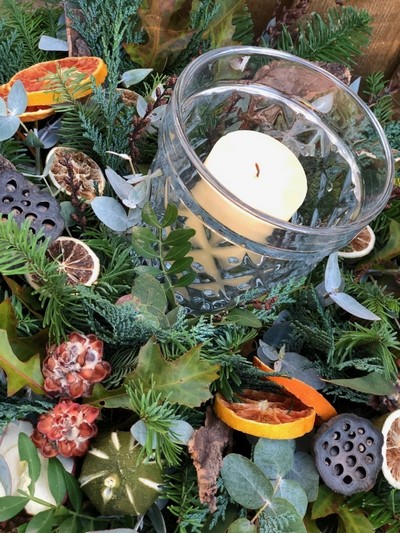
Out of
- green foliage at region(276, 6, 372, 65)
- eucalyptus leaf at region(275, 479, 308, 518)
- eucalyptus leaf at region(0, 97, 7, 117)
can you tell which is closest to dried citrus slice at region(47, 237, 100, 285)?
eucalyptus leaf at region(0, 97, 7, 117)

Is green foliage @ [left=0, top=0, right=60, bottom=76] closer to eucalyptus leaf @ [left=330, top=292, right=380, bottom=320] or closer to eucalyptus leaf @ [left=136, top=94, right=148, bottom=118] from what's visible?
eucalyptus leaf @ [left=136, top=94, right=148, bottom=118]

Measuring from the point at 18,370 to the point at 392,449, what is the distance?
299mm

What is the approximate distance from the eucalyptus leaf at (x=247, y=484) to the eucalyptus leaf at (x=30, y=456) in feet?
0.44

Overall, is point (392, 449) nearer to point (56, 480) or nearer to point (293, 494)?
point (293, 494)

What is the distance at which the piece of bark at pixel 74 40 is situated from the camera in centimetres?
64

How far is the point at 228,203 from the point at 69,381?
0.17m

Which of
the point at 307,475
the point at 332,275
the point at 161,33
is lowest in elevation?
the point at 307,475

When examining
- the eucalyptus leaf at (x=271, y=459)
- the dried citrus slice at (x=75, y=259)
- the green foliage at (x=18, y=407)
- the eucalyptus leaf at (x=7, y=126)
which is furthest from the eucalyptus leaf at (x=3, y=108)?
the eucalyptus leaf at (x=271, y=459)

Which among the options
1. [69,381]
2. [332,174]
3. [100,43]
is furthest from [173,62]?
[69,381]

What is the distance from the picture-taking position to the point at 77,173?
0.58 meters

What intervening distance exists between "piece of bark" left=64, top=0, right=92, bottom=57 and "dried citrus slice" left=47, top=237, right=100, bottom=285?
0.22 metres

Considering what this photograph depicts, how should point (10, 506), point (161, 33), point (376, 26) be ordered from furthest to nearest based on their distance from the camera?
point (376, 26) < point (161, 33) < point (10, 506)

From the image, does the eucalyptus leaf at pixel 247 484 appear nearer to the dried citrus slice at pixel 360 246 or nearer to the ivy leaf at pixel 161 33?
the dried citrus slice at pixel 360 246

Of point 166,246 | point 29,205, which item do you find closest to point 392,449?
point 166,246
